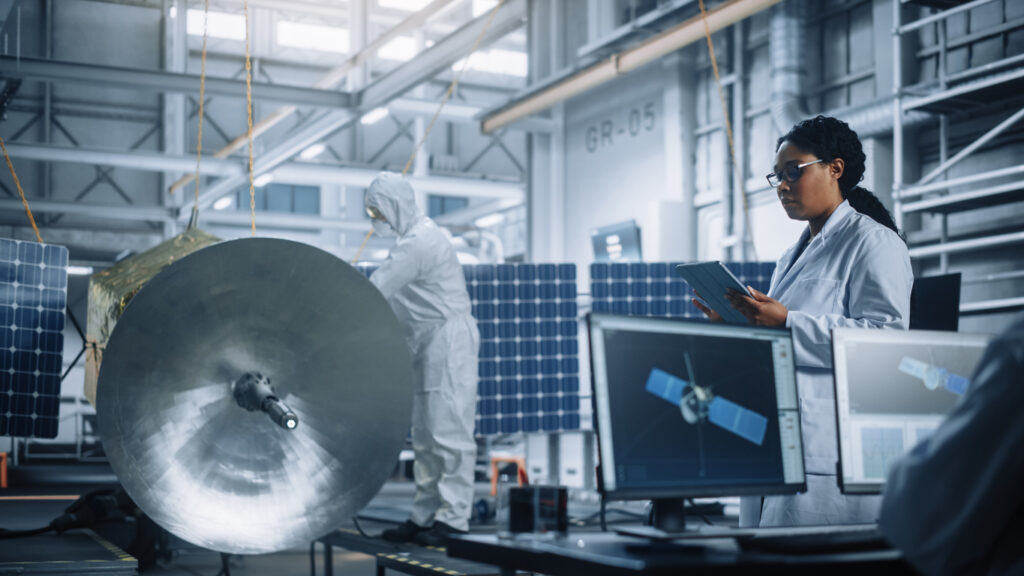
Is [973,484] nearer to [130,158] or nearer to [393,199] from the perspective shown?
[393,199]

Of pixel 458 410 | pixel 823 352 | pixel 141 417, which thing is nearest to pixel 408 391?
pixel 141 417

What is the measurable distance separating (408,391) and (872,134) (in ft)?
15.9

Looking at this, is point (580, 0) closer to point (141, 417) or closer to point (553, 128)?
point (553, 128)

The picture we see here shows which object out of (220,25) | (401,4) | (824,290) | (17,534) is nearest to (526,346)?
(17,534)

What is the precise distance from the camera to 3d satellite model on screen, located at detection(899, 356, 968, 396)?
227 centimetres

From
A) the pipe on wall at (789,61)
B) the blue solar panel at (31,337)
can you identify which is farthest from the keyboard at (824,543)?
the pipe on wall at (789,61)

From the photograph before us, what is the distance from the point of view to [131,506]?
5.21 meters

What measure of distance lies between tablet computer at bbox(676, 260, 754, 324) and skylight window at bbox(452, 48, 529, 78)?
57.1 feet

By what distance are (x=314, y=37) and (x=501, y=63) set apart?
366cm

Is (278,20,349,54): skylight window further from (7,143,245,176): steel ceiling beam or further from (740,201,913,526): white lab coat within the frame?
(740,201,913,526): white lab coat

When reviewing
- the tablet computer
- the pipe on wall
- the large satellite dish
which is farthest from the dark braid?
the pipe on wall

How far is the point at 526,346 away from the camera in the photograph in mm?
7188

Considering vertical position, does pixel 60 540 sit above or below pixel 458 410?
below

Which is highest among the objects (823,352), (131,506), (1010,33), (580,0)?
(580,0)
